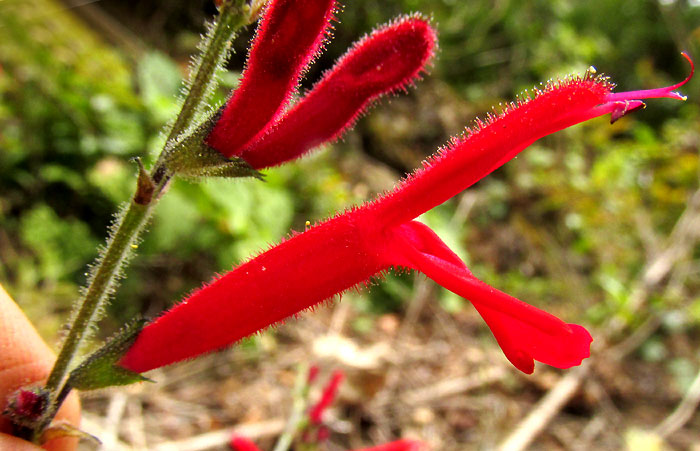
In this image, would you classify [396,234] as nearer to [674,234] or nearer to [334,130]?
[334,130]

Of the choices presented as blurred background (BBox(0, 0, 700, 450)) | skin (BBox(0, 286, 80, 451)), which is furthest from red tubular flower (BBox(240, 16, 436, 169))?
skin (BBox(0, 286, 80, 451))

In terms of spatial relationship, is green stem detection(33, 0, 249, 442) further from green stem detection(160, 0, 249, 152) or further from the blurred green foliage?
the blurred green foliage

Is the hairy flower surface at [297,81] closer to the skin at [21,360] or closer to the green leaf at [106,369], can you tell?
the green leaf at [106,369]

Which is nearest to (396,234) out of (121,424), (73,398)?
(73,398)

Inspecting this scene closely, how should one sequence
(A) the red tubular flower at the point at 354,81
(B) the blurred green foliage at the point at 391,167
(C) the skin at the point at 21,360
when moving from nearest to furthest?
1. (A) the red tubular flower at the point at 354,81
2. (C) the skin at the point at 21,360
3. (B) the blurred green foliage at the point at 391,167

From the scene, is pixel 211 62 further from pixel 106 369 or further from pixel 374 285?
pixel 374 285

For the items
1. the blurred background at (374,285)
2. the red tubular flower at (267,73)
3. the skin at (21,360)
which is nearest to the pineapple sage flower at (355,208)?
the red tubular flower at (267,73)

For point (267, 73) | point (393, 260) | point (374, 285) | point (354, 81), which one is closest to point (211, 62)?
point (267, 73)

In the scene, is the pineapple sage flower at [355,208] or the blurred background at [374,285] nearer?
the pineapple sage flower at [355,208]
